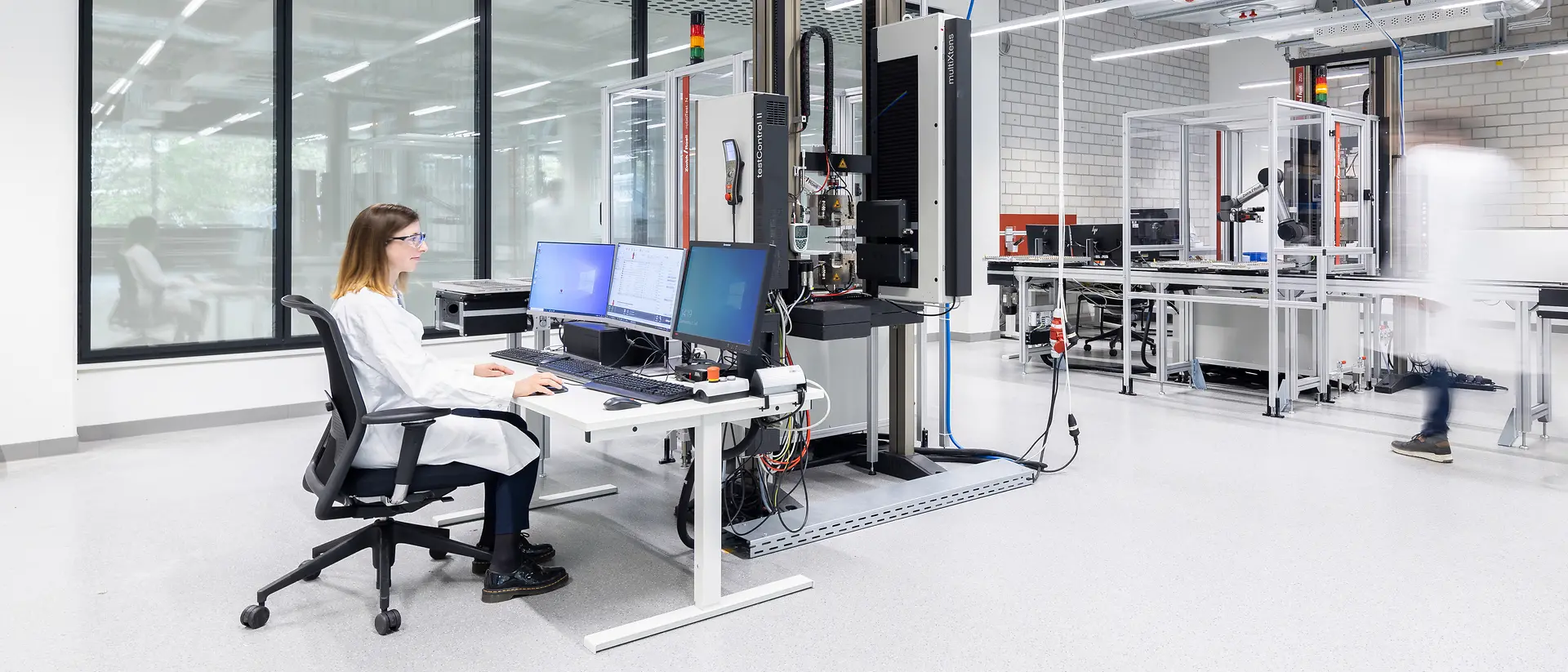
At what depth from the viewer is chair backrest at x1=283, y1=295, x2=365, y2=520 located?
2.31 metres

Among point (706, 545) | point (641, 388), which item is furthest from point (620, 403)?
point (706, 545)

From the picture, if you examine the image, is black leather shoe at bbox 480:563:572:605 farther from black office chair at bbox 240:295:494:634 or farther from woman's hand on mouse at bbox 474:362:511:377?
woman's hand on mouse at bbox 474:362:511:377

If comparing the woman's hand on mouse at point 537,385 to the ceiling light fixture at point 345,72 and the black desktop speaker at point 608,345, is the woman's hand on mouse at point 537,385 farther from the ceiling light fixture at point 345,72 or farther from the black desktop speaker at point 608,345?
the ceiling light fixture at point 345,72

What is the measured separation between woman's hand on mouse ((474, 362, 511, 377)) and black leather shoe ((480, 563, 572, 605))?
53 centimetres

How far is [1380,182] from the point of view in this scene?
6188 mm

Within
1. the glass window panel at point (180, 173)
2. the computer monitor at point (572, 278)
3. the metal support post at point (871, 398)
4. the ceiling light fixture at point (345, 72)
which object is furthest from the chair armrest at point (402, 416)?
the ceiling light fixture at point (345, 72)

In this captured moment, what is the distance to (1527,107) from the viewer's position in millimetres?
9156

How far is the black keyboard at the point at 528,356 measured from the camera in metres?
3.02

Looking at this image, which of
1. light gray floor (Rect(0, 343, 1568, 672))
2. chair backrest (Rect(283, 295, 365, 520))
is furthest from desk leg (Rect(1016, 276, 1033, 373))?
chair backrest (Rect(283, 295, 365, 520))

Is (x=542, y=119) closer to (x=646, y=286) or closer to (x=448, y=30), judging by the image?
(x=448, y=30)

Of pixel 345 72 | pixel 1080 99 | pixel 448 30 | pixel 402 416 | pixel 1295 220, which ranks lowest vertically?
pixel 402 416

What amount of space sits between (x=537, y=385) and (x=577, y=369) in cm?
38

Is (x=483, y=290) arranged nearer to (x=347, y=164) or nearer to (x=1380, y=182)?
(x=347, y=164)

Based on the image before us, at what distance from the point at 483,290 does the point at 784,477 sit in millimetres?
1366
